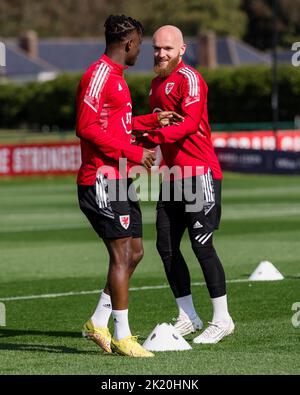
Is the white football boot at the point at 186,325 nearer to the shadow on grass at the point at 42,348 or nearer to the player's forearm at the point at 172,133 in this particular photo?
the shadow on grass at the point at 42,348

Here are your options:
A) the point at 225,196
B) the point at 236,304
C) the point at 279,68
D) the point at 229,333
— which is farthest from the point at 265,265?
the point at 279,68

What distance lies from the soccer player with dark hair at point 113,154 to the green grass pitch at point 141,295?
20.7 inches

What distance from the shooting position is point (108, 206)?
30.8 ft

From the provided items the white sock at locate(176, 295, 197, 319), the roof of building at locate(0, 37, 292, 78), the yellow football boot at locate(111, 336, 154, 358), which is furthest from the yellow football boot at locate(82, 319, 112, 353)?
the roof of building at locate(0, 37, 292, 78)

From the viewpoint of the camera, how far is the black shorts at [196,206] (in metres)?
10.3

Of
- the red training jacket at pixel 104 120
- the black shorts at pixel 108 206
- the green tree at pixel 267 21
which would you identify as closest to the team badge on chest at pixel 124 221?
the black shorts at pixel 108 206

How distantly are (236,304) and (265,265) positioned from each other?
1.94 metres

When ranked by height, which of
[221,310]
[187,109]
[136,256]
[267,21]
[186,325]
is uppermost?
[187,109]

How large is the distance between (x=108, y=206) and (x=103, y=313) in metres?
1.09

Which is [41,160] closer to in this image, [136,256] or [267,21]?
[136,256]

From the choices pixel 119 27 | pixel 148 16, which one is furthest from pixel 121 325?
pixel 148 16

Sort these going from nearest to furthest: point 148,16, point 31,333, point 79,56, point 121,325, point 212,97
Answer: point 121,325
point 31,333
point 212,97
point 79,56
point 148,16

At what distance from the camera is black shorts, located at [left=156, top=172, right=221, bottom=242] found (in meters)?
10.3

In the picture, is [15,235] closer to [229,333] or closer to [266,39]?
[229,333]
